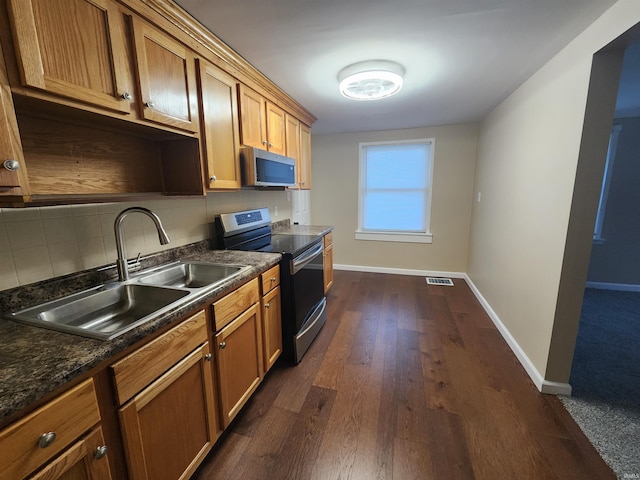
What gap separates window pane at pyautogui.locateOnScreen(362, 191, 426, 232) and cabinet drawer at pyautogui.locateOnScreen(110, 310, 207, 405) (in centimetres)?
343

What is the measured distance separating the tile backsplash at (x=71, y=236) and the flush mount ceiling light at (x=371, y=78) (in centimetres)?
144

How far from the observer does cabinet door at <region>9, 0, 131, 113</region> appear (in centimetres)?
85

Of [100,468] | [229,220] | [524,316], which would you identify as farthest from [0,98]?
[524,316]

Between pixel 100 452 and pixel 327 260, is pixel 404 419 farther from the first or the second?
pixel 327 260

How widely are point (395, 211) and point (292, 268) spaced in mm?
2678

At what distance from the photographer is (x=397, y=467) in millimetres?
1327

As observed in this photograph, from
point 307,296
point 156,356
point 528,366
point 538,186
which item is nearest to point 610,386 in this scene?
point 528,366

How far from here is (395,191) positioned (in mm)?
4113

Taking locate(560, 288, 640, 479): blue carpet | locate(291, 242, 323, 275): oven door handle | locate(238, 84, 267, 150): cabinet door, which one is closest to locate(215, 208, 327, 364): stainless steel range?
locate(291, 242, 323, 275): oven door handle

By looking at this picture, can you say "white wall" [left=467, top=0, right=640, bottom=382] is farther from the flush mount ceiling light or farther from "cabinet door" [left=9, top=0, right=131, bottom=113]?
"cabinet door" [left=9, top=0, right=131, bottom=113]

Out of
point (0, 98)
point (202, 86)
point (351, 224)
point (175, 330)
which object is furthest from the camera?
point (351, 224)

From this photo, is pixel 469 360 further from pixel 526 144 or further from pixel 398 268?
Result: pixel 398 268

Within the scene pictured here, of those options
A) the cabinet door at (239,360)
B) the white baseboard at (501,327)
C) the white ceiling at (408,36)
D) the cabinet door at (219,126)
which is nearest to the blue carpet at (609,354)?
the white baseboard at (501,327)

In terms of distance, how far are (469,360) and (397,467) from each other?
1152mm
